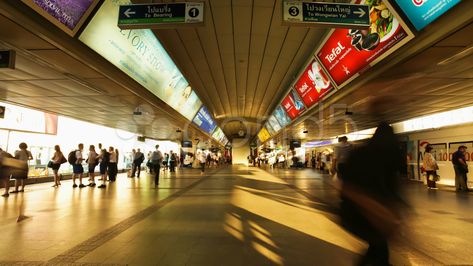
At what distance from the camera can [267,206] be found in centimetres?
732

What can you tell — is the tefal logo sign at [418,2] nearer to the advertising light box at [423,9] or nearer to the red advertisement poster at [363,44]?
the advertising light box at [423,9]

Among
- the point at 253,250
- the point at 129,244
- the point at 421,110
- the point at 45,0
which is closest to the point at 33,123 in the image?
the point at 45,0

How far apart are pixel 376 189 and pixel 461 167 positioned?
10944mm

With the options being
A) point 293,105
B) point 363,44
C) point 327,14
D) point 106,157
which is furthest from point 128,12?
point 293,105

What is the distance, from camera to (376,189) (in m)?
2.78

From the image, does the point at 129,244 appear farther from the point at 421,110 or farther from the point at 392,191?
the point at 421,110

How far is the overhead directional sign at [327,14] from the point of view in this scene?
495 centimetres

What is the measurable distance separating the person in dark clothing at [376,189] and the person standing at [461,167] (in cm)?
1044

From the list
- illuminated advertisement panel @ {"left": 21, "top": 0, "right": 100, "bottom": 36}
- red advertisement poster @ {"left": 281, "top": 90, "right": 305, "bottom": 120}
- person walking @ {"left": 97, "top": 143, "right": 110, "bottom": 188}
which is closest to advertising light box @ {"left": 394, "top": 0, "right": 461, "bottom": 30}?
illuminated advertisement panel @ {"left": 21, "top": 0, "right": 100, "bottom": 36}

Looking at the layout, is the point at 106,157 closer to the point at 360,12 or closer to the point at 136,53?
the point at 136,53

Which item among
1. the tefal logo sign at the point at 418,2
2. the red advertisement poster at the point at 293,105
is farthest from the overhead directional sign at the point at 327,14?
the red advertisement poster at the point at 293,105

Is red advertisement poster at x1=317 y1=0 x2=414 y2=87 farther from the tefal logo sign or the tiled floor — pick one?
the tiled floor

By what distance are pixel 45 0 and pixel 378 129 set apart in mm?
4951

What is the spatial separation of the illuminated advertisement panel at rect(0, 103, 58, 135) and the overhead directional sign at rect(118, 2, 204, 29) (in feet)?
36.9
